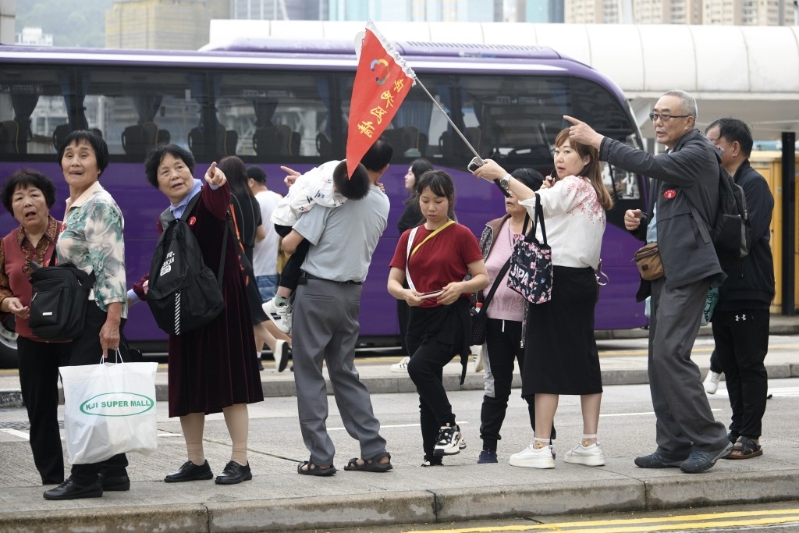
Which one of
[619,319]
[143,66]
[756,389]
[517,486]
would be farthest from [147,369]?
[619,319]

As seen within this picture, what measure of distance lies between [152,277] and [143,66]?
909 cm

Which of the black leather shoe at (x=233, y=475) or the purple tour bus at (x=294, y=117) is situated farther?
the purple tour bus at (x=294, y=117)

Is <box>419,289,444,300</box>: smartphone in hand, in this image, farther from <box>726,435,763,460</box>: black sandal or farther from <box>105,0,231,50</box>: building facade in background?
<box>105,0,231,50</box>: building facade in background

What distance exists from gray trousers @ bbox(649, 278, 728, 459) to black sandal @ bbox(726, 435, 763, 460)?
0.61 metres

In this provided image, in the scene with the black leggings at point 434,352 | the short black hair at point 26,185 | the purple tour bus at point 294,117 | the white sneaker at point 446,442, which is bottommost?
the white sneaker at point 446,442

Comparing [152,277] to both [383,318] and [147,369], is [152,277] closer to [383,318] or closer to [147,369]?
[147,369]

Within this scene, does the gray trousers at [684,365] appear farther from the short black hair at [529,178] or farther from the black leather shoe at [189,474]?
the black leather shoe at [189,474]

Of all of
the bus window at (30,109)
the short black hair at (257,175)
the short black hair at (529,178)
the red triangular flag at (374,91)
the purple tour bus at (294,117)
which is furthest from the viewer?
the purple tour bus at (294,117)

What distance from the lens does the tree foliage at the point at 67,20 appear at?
15538 centimetres

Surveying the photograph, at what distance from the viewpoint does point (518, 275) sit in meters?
6.95

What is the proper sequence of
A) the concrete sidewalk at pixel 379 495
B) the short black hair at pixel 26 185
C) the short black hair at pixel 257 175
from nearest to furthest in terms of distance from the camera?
the concrete sidewalk at pixel 379 495 → the short black hair at pixel 26 185 → the short black hair at pixel 257 175

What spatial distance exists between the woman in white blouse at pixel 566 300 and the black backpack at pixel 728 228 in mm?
559

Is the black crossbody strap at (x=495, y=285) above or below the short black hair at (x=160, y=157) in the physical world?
below

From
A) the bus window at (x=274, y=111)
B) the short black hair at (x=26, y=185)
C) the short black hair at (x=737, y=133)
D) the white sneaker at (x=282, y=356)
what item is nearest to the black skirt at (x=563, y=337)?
the short black hair at (x=737, y=133)
